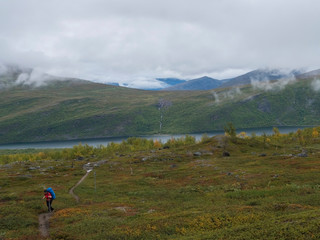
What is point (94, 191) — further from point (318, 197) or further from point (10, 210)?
point (318, 197)

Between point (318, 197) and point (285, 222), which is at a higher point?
point (285, 222)

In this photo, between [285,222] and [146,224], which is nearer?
[285,222]

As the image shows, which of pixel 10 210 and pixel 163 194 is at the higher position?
pixel 10 210

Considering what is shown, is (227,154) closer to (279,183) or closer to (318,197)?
(279,183)

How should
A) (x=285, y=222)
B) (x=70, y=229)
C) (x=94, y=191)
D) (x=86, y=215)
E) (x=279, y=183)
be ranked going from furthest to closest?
1. (x=94, y=191)
2. (x=279, y=183)
3. (x=86, y=215)
4. (x=70, y=229)
5. (x=285, y=222)

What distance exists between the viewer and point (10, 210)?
135 feet

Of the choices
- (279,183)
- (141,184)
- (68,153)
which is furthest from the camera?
(68,153)

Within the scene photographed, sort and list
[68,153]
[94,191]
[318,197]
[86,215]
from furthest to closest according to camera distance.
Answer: [68,153]
[94,191]
[86,215]
[318,197]

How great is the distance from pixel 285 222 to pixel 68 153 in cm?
19430

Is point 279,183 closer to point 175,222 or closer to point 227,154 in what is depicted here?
point 175,222

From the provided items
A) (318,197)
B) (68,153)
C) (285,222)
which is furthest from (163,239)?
(68,153)

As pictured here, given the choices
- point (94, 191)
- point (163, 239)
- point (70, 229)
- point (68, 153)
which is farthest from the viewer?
point (68, 153)

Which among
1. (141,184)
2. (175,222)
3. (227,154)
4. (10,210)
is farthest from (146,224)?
(227,154)

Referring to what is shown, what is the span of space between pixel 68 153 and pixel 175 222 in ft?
607
